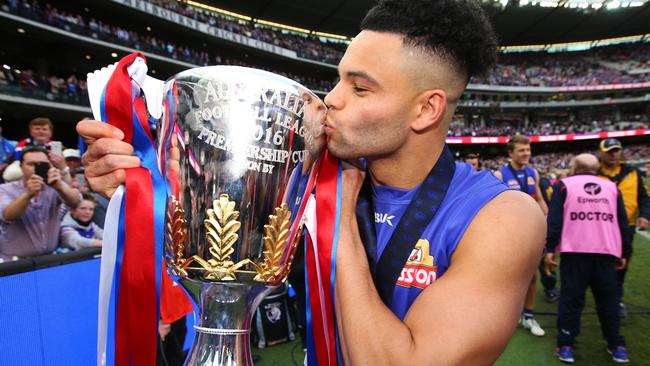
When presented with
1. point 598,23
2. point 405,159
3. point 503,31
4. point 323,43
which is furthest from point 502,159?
point 405,159

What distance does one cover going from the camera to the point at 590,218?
3.74 metres

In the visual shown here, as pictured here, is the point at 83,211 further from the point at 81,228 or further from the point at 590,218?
the point at 590,218

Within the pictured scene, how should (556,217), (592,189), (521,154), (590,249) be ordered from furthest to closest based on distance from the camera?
(521,154)
(556,217)
(592,189)
(590,249)

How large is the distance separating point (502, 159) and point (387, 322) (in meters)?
35.3

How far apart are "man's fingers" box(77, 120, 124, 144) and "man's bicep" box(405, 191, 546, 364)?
2.50 feet

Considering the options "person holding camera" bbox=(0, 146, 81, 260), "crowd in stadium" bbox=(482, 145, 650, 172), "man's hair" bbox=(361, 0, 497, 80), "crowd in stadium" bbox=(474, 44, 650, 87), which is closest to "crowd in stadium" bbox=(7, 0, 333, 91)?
"person holding camera" bbox=(0, 146, 81, 260)

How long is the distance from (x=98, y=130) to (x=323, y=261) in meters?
0.56

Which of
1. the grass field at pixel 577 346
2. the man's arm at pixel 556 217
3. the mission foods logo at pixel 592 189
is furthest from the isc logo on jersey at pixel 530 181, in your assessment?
the grass field at pixel 577 346

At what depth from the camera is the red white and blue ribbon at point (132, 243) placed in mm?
882

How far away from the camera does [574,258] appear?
3.82 m

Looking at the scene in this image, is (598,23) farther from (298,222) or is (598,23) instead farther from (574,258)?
(298,222)

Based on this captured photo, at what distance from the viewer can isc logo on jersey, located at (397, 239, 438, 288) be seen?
1083 millimetres

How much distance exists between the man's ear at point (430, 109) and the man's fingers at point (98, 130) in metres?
0.73

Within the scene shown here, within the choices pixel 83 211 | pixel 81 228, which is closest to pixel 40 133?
pixel 83 211
